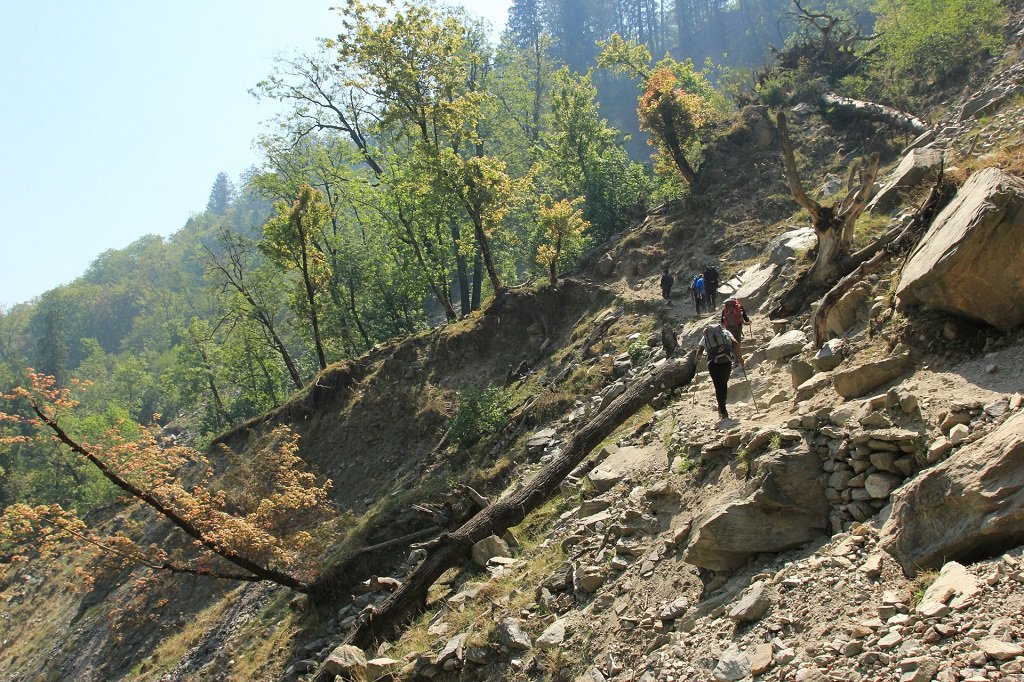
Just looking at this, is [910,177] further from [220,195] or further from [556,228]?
[220,195]

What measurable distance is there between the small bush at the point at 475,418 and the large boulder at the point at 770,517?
11237 mm

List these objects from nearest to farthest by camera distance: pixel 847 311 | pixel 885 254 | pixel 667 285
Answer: pixel 847 311
pixel 885 254
pixel 667 285

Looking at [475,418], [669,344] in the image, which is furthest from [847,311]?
[475,418]

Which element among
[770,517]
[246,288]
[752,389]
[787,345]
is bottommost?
[770,517]

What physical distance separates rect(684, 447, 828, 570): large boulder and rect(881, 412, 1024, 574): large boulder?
2.99ft

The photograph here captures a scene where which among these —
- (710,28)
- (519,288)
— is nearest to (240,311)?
(519,288)

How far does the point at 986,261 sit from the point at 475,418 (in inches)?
508

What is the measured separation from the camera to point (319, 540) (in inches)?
622

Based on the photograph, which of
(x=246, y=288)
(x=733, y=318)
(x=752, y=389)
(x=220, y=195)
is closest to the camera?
(x=752, y=389)

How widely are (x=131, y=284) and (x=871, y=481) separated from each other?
135m

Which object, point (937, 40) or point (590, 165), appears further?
point (590, 165)

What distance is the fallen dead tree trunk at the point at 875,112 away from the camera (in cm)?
2259

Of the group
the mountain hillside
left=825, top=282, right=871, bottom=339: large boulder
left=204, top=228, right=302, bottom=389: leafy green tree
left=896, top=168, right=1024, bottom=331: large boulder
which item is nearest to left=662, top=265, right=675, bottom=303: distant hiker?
the mountain hillside

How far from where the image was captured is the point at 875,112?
24.8 m
